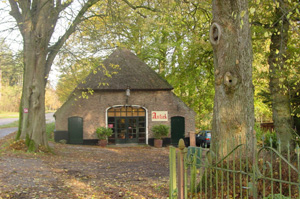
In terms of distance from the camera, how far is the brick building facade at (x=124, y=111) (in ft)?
64.5

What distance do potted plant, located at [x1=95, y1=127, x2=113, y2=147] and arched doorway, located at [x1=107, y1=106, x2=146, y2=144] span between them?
0.78m

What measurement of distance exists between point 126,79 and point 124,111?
2.33 metres

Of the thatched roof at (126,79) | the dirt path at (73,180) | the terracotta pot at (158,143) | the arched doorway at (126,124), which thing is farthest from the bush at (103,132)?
the dirt path at (73,180)

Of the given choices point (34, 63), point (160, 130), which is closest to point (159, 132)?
point (160, 130)

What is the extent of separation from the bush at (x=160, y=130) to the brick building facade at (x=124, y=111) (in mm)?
512

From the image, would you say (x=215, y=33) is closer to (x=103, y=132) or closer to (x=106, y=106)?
(x=103, y=132)

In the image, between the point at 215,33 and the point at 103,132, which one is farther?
the point at 103,132

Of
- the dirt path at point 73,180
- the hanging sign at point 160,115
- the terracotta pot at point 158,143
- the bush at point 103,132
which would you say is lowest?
the terracotta pot at point 158,143

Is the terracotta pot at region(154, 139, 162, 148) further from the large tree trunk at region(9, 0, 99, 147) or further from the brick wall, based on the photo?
the large tree trunk at region(9, 0, 99, 147)

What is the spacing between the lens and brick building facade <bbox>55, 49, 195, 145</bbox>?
64.5 feet

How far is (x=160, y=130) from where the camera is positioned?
1964cm

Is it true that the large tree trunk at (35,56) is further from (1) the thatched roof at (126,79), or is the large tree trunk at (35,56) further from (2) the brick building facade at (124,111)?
(2) the brick building facade at (124,111)

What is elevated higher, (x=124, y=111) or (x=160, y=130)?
(x=124, y=111)

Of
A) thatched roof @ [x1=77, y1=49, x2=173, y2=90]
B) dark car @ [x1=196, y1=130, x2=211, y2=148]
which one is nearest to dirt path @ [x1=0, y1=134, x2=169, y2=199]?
thatched roof @ [x1=77, y1=49, x2=173, y2=90]
